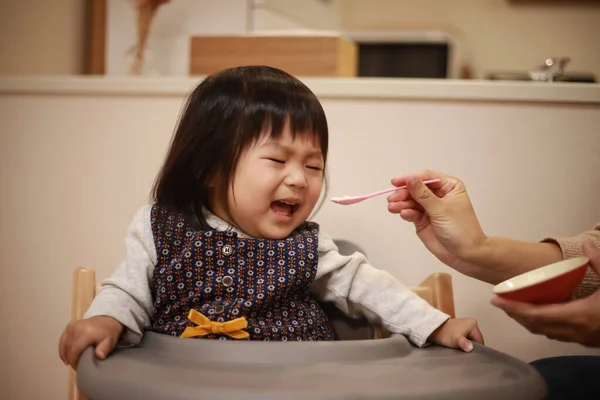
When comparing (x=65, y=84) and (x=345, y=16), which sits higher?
(x=345, y=16)

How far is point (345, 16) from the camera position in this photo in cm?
371

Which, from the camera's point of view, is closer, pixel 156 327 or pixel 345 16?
pixel 156 327

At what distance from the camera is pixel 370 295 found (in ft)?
3.13

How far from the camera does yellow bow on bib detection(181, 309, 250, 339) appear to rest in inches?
33.9

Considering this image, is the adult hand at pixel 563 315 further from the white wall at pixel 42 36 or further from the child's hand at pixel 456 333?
the white wall at pixel 42 36

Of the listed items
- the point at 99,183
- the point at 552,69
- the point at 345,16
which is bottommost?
the point at 99,183

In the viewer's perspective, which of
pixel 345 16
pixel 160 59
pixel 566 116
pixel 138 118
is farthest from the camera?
pixel 345 16

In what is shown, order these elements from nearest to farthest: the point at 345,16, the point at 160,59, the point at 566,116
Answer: the point at 566,116, the point at 160,59, the point at 345,16

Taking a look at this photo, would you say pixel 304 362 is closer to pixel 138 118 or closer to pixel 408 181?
pixel 408 181

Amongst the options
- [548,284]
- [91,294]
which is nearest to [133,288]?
[91,294]

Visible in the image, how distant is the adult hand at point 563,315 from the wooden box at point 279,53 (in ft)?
3.14

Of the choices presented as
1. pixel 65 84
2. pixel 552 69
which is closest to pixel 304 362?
pixel 65 84

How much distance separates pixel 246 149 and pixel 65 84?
0.55 m

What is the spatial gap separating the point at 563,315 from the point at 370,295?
0.28 m
